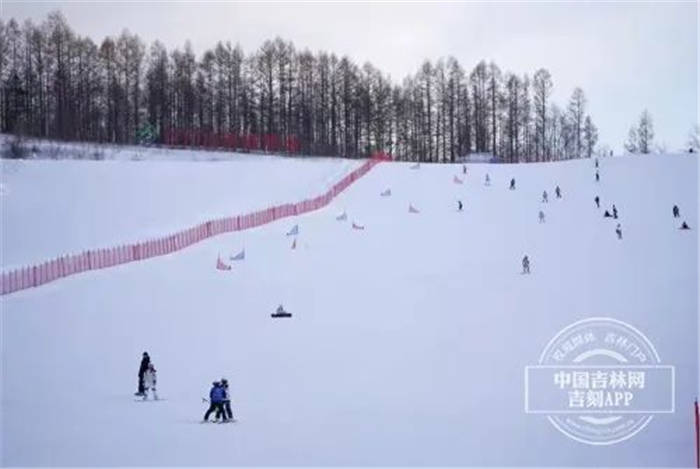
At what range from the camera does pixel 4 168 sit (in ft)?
169

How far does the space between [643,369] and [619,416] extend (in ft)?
2.36

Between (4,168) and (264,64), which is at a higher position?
(264,64)

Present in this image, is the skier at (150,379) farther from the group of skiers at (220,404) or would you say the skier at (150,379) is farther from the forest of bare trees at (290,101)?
the forest of bare trees at (290,101)

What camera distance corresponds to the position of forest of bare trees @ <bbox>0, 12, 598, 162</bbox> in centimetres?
8231

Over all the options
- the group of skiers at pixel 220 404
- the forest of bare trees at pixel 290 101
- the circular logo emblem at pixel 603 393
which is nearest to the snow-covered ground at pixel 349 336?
the group of skiers at pixel 220 404

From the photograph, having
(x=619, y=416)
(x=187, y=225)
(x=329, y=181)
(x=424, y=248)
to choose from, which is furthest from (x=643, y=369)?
(x=329, y=181)

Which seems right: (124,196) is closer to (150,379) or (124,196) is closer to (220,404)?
(150,379)

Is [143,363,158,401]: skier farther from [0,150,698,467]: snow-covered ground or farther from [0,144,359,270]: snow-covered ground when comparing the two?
[0,144,359,270]: snow-covered ground

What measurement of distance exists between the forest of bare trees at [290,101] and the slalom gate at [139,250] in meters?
38.6

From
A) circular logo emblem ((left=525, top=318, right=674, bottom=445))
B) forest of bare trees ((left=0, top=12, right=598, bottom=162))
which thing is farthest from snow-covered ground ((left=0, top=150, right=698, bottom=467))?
forest of bare trees ((left=0, top=12, right=598, bottom=162))

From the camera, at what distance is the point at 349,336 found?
2206cm

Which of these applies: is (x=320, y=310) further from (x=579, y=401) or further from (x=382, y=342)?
(x=579, y=401)

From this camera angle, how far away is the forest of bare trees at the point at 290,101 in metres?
82.3

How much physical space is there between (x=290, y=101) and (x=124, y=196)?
4648 cm
